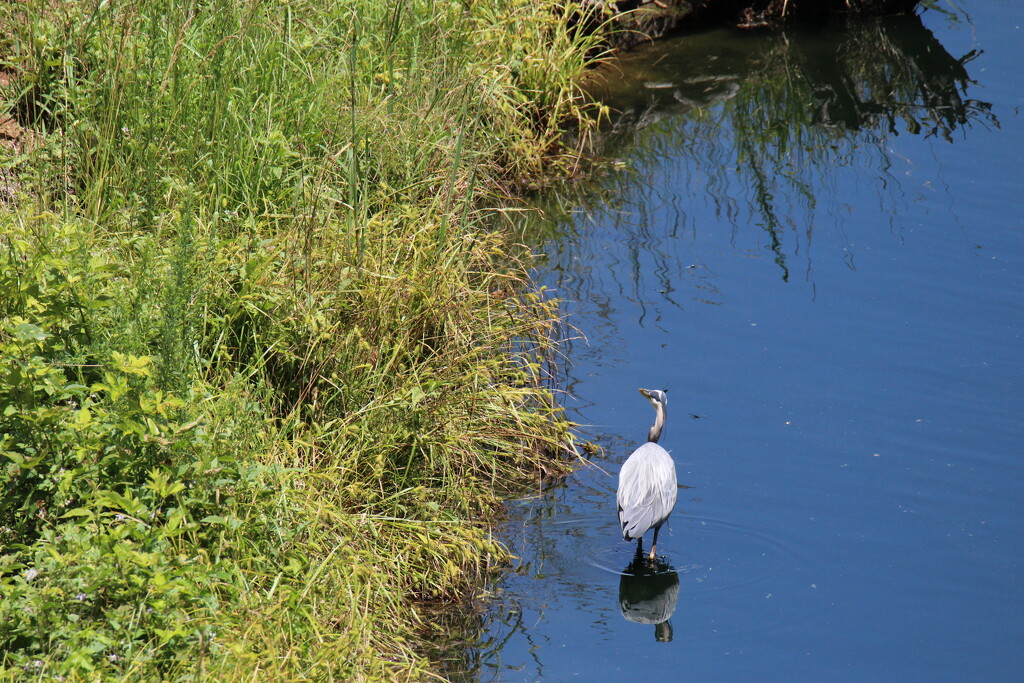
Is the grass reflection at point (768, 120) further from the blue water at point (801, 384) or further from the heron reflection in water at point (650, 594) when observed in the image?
the heron reflection in water at point (650, 594)

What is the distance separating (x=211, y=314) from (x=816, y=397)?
280 centimetres

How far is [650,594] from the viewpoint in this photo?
12.9ft

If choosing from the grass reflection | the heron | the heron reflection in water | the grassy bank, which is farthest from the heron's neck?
the grass reflection

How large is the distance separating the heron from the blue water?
226mm

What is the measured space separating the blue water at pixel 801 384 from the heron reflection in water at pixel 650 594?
2 centimetres

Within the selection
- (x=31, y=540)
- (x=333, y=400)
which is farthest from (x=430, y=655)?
(x=31, y=540)

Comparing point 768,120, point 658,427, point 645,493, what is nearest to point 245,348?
point 645,493

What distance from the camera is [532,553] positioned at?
13.3ft

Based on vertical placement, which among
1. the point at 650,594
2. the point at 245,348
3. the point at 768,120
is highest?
the point at 768,120

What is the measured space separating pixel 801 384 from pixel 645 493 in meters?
1.54

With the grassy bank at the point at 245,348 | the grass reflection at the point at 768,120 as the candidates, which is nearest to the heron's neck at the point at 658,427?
the grassy bank at the point at 245,348

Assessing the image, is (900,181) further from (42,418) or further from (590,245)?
(42,418)

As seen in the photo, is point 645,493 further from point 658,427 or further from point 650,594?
point 658,427

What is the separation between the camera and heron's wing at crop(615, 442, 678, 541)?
3.90 m
